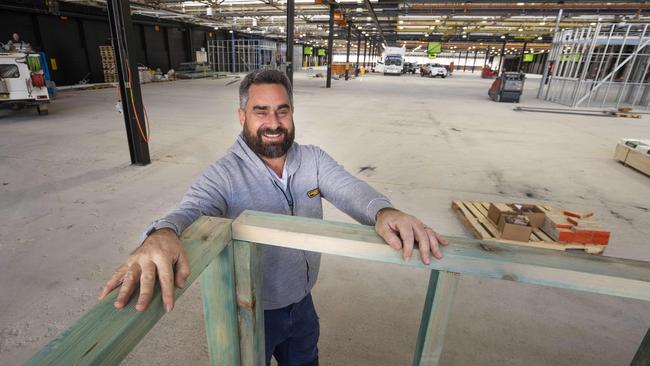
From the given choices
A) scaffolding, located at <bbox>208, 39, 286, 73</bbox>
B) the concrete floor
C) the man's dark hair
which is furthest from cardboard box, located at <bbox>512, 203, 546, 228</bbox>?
scaffolding, located at <bbox>208, 39, 286, 73</bbox>

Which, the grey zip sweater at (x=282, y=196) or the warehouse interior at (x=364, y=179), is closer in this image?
the grey zip sweater at (x=282, y=196)

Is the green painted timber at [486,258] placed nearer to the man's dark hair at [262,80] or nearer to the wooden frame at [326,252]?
the wooden frame at [326,252]

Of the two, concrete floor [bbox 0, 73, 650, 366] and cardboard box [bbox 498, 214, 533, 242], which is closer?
concrete floor [bbox 0, 73, 650, 366]

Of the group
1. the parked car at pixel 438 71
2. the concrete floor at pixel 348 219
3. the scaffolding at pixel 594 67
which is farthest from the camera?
the parked car at pixel 438 71

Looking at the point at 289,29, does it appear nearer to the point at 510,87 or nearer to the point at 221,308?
the point at 221,308

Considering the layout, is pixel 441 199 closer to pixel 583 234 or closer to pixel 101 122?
pixel 583 234

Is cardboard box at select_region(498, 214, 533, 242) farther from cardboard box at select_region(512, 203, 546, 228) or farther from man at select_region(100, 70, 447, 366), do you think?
man at select_region(100, 70, 447, 366)

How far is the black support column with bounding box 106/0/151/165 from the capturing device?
481cm

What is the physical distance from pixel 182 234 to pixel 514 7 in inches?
823

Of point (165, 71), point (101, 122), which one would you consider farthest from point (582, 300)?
point (165, 71)

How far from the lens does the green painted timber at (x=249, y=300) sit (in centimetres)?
106

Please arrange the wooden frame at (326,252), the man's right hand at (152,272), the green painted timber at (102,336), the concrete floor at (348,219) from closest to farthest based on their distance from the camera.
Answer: the green painted timber at (102,336), the man's right hand at (152,272), the wooden frame at (326,252), the concrete floor at (348,219)

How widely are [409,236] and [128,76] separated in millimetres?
5568

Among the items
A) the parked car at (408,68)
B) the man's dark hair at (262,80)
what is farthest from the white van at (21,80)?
the parked car at (408,68)
